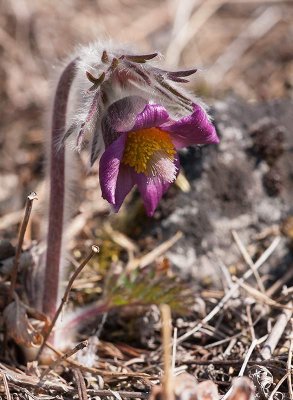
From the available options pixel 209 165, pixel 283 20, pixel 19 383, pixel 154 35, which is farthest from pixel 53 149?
pixel 283 20

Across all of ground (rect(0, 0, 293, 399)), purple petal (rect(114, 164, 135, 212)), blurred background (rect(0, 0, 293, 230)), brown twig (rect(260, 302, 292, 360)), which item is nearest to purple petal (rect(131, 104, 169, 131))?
purple petal (rect(114, 164, 135, 212))

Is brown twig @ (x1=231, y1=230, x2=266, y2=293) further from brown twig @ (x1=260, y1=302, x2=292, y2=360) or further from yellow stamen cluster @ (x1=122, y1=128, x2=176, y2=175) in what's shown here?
yellow stamen cluster @ (x1=122, y1=128, x2=176, y2=175)

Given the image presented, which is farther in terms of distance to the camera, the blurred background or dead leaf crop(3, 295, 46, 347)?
the blurred background

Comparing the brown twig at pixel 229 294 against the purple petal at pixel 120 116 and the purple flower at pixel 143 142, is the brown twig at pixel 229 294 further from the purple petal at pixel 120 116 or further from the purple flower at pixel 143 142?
the purple petal at pixel 120 116

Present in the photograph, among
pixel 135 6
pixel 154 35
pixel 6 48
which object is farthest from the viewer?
pixel 135 6

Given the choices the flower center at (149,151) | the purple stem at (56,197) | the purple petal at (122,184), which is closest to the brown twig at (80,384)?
the purple stem at (56,197)

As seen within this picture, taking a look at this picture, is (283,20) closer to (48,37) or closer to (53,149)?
(48,37)

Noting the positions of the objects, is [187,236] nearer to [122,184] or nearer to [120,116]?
[122,184]
